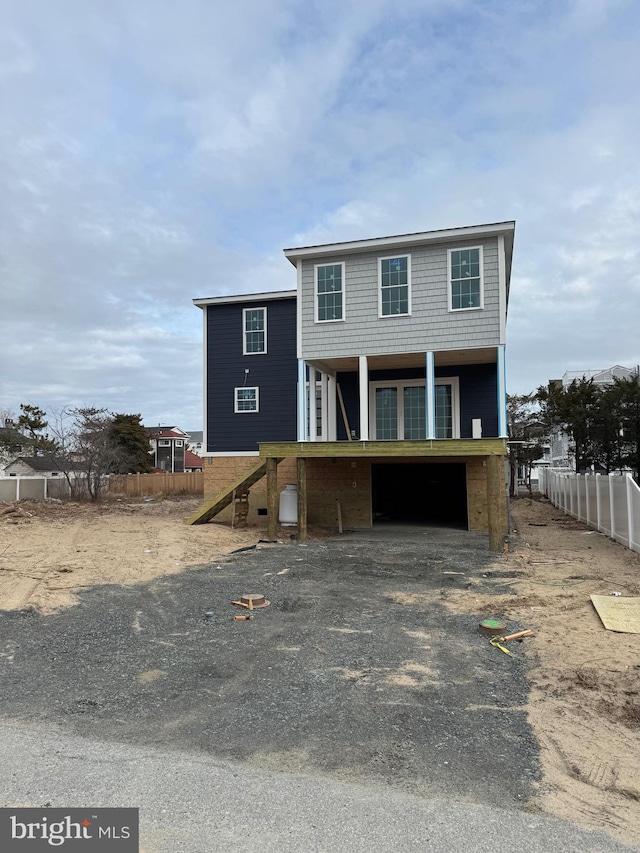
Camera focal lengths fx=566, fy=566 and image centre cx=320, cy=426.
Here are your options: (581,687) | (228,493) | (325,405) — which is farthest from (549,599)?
(325,405)

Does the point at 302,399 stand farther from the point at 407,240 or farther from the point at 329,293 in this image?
the point at 407,240

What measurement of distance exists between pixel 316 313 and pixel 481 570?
8.09 metres

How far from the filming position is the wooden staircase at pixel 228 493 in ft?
52.0

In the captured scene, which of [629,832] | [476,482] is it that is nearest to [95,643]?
[629,832]

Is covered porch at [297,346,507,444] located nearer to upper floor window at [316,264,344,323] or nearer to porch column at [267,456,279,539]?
porch column at [267,456,279,539]

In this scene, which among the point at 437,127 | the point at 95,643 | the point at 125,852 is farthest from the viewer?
the point at 437,127

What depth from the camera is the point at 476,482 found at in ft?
54.4

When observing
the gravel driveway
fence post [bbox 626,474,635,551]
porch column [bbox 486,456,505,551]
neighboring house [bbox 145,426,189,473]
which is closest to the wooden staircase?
porch column [bbox 486,456,505,551]

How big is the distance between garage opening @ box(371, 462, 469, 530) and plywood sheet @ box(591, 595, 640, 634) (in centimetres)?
1274

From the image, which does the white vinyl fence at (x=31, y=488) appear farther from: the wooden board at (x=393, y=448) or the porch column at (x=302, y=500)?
the porch column at (x=302, y=500)

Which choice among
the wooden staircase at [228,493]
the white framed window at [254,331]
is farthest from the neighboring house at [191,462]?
the wooden staircase at [228,493]

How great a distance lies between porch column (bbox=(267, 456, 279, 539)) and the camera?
48.8 feet

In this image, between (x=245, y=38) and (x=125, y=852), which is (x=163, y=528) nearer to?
(x=245, y=38)

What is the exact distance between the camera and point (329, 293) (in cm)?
1532
